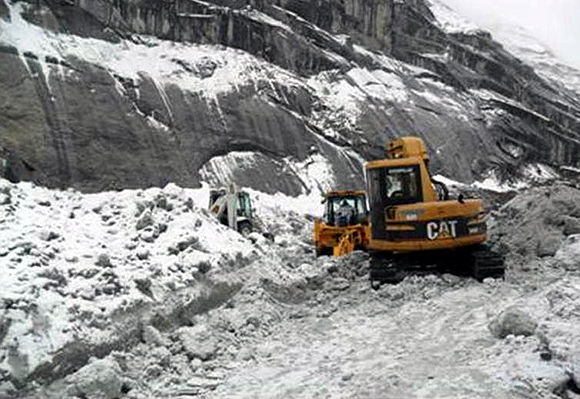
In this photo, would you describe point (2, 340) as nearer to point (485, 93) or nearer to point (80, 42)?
point (80, 42)

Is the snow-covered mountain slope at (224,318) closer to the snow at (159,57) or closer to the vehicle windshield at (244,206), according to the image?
the vehicle windshield at (244,206)

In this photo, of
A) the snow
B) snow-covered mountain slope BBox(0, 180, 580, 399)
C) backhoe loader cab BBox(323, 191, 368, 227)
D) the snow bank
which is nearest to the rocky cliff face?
the snow

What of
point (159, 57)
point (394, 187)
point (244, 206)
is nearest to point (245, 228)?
point (244, 206)

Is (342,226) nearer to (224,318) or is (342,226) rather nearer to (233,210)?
(233,210)

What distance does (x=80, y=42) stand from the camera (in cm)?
3581

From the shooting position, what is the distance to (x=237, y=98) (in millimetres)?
40125

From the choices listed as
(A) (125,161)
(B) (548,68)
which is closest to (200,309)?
(A) (125,161)

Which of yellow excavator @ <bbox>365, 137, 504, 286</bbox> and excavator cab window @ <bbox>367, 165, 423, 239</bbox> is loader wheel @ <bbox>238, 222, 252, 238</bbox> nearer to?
yellow excavator @ <bbox>365, 137, 504, 286</bbox>

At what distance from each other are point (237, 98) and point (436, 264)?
30264 mm

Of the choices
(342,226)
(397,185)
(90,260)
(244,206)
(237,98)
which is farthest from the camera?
(237,98)

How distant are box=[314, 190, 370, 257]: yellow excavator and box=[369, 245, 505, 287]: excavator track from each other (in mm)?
3293

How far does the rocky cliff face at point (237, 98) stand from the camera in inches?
1256

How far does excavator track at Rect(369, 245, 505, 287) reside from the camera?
10.3m

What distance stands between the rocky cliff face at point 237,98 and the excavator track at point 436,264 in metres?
22.1
